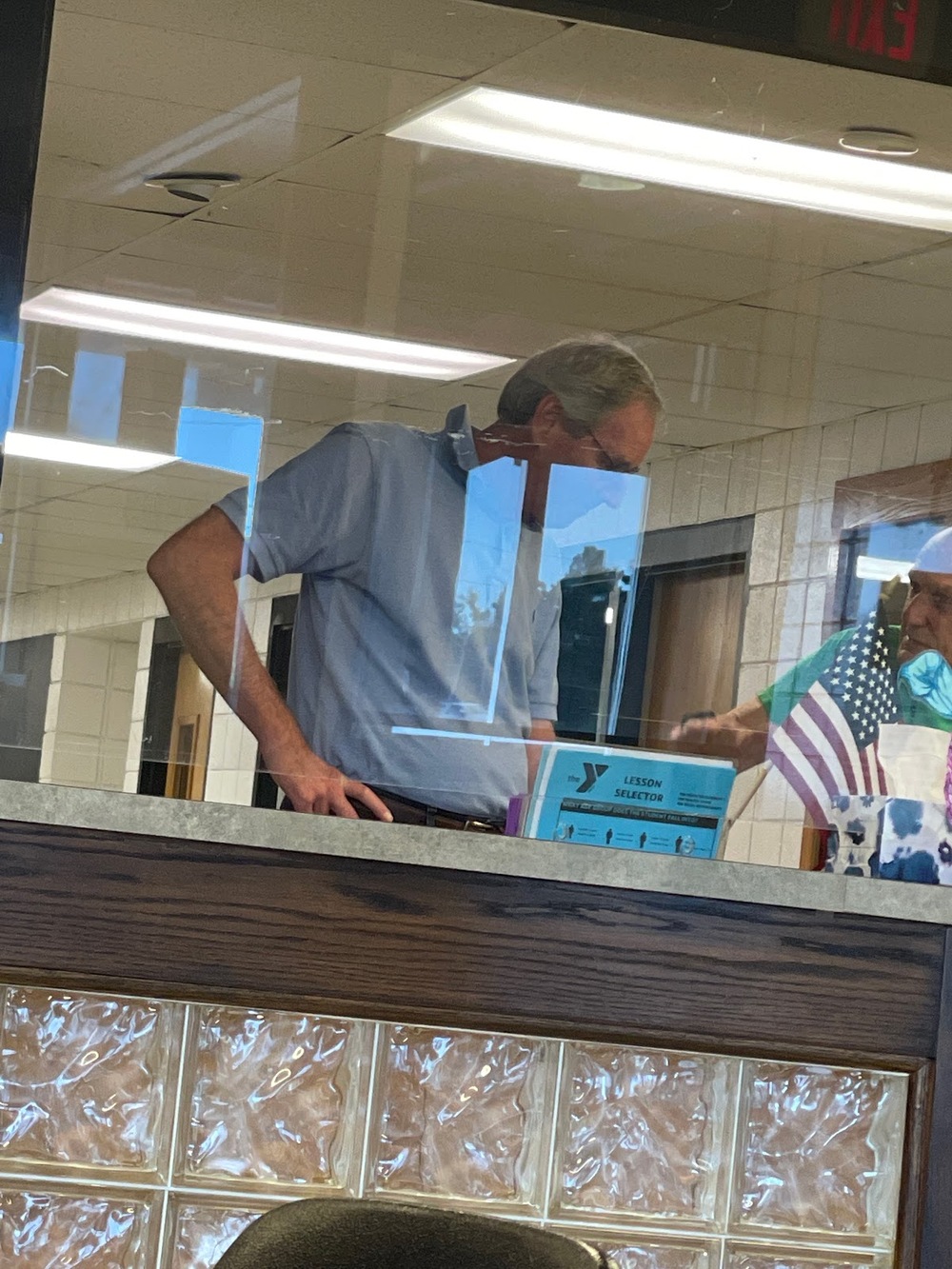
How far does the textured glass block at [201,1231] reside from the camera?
1766 mm

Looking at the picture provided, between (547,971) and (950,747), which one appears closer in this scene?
(547,971)

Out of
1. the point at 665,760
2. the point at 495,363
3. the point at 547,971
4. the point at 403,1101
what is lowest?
the point at 403,1101

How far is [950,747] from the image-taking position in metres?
2.11

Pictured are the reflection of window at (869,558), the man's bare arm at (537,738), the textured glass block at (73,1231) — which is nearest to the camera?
the textured glass block at (73,1231)

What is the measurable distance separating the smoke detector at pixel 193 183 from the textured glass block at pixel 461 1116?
39.3 inches

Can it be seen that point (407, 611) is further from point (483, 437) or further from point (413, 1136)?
point (413, 1136)

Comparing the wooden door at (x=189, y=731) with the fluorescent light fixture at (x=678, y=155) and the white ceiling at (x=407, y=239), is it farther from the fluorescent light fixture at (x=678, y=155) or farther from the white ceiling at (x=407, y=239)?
the fluorescent light fixture at (x=678, y=155)

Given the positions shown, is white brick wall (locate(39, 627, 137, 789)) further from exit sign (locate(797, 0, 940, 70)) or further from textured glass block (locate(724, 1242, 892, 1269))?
exit sign (locate(797, 0, 940, 70))

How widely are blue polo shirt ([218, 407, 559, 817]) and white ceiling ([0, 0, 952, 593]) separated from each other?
0.07 metres

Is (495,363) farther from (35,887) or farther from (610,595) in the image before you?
(35,887)

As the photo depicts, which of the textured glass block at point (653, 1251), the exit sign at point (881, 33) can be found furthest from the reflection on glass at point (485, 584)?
the exit sign at point (881, 33)

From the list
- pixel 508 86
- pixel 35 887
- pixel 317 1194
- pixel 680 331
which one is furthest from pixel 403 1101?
pixel 508 86

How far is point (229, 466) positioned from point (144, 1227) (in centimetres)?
82

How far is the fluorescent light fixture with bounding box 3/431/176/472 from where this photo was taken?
6.15 ft
